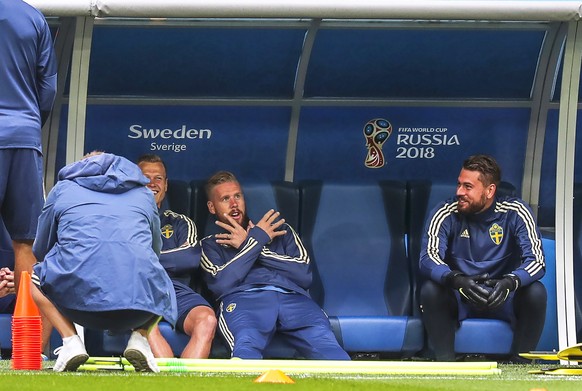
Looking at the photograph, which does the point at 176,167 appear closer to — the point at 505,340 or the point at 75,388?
the point at 505,340

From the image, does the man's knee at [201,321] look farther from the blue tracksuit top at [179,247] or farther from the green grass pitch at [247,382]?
the green grass pitch at [247,382]

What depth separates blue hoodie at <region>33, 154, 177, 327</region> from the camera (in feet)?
21.4

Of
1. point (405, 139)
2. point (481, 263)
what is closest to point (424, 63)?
point (405, 139)

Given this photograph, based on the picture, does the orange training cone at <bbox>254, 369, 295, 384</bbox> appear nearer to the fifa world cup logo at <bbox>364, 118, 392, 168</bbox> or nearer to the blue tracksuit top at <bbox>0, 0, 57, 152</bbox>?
the blue tracksuit top at <bbox>0, 0, 57, 152</bbox>

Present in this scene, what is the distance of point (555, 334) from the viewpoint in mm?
9125

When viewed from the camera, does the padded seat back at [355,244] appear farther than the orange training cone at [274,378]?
Yes

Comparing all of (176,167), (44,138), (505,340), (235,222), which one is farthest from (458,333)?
(44,138)

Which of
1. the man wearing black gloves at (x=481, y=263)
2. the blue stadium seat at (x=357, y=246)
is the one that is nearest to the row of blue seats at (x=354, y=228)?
the blue stadium seat at (x=357, y=246)

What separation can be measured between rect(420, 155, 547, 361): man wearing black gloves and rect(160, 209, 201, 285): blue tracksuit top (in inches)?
58.6

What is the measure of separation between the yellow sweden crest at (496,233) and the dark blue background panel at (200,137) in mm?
1591

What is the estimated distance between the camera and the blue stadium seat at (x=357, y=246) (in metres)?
9.46

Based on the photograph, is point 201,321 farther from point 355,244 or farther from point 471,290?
point 471,290

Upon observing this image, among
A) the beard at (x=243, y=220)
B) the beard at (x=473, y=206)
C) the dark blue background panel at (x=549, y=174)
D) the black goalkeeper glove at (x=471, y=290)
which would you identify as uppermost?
the dark blue background panel at (x=549, y=174)

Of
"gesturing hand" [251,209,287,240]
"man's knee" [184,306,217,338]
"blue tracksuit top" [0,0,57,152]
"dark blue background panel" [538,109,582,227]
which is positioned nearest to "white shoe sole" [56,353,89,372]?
"blue tracksuit top" [0,0,57,152]
